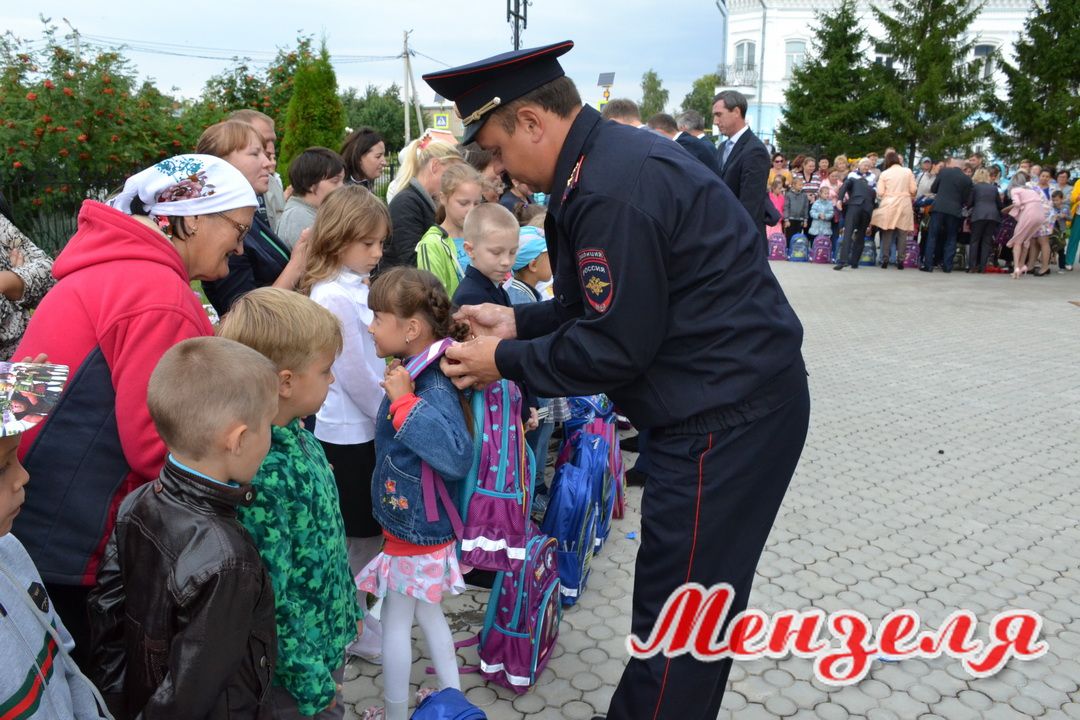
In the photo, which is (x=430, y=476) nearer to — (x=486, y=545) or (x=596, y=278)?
(x=486, y=545)

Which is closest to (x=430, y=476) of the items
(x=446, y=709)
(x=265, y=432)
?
(x=446, y=709)

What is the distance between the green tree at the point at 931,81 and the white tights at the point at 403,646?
1227 inches

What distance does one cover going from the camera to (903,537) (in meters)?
4.60

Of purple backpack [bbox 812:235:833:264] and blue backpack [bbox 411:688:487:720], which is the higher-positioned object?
purple backpack [bbox 812:235:833:264]

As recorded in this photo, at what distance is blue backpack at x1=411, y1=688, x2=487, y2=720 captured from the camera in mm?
2496

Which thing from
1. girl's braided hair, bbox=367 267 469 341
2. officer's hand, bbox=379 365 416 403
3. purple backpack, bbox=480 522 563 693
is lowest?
purple backpack, bbox=480 522 563 693

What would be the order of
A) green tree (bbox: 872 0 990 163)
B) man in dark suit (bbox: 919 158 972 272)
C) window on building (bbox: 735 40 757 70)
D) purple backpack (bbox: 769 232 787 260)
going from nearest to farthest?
1. man in dark suit (bbox: 919 158 972 272)
2. purple backpack (bbox: 769 232 787 260)
3. green tree (bbox: 872 0 990 163)
4. window on building (bbox: 735 40 757 70)

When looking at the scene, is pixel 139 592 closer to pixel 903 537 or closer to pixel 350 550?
pixel 350 550

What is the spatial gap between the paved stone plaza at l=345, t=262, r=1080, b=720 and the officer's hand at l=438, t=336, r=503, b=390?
4.42 feet

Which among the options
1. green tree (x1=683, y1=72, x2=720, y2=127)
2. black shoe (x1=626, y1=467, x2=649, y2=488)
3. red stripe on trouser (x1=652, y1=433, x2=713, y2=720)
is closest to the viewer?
red stripe on trouser (x1=652, y1=433, x2=713, y2=720)

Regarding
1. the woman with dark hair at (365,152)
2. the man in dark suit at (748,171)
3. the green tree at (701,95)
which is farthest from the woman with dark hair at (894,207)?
the green tree at (701,95)

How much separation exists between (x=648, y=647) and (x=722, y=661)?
0.89ft

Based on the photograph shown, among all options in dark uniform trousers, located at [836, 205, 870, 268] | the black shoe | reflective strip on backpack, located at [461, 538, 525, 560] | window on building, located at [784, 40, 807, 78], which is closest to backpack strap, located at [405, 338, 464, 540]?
reflective strip on backpack, located at [461, 538, 525, 560]

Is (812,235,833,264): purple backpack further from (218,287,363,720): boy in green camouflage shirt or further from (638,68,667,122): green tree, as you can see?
(638,68,667,122): green tree
